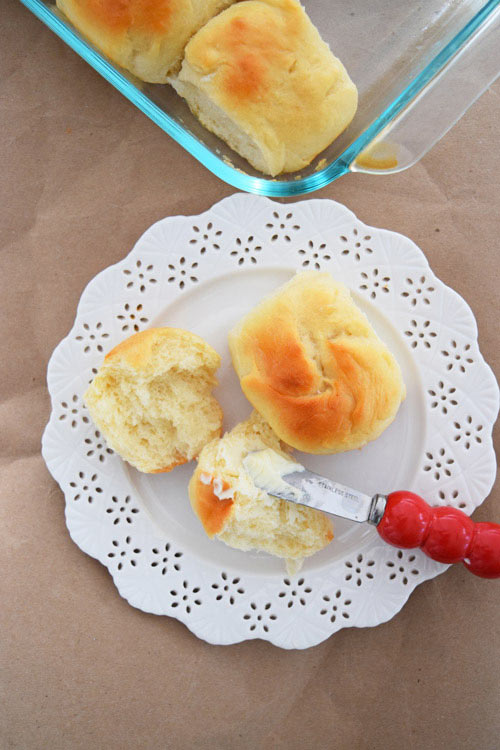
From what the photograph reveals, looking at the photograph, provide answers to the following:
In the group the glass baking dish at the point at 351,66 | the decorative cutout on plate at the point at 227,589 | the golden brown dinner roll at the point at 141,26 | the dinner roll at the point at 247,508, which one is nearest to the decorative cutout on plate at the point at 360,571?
the dinner roll at the point at 247,508

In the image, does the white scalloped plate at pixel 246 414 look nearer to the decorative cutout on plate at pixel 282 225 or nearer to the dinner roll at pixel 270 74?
the decorative cutout on plate at pixel 282 225

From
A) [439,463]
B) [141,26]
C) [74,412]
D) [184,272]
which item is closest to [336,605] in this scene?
[439,463]

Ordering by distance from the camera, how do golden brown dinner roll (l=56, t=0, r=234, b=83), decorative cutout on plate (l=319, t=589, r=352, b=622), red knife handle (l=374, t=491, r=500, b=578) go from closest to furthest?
golden brown dinner roll (l=56, t=0, r=234, b=83)
red knife handle (l=374, t=491, r=500, b=578)
decorative cutout on plate (l=319, t=589, r=352, b=622)

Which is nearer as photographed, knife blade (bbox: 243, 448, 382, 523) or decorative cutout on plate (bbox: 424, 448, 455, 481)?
knife blade (bbox: 243, 448, 382, 523)

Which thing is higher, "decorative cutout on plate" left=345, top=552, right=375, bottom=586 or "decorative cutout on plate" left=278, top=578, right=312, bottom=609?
"decorative cutout on plate" left=345, top=552, right=375, bottom=586

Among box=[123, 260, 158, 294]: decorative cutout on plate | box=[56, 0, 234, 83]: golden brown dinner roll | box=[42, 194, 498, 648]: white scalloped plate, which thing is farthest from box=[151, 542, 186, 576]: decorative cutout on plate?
box=[56, 0, 234, 83]: golden brown dinner roll

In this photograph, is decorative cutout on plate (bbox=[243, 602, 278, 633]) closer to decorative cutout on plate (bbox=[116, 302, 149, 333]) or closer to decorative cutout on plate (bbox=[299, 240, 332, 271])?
decorative cutout on plate (bbox=[116, 302, 149, 333])

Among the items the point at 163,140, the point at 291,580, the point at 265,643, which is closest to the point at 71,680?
the point at 265,643
